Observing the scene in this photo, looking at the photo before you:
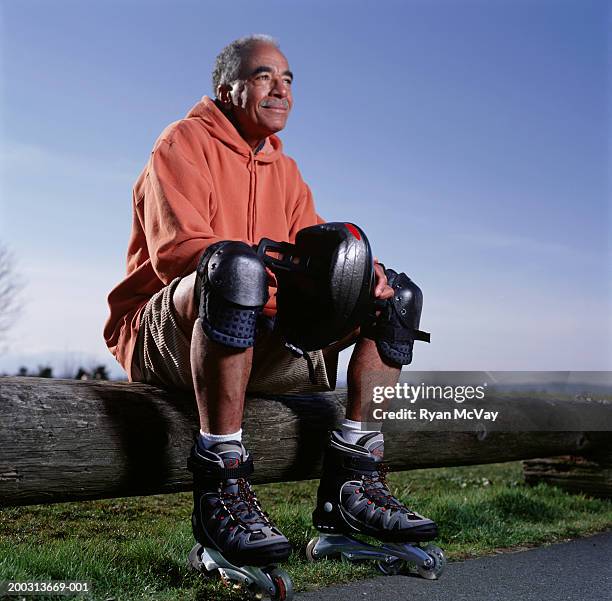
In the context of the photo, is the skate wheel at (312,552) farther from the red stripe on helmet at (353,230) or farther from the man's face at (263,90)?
the man's face at (263,90)

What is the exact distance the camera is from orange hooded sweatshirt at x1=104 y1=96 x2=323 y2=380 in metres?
2.22

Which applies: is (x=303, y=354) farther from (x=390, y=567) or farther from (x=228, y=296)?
(x=390, y=567)

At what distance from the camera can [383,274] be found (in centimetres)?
235

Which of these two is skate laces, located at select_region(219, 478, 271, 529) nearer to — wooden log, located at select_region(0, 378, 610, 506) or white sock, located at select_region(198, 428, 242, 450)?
white sock, located at select_region(198, 428, 242, 450)

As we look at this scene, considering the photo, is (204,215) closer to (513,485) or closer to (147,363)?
(147,363)

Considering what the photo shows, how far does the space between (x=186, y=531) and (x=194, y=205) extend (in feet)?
4.03

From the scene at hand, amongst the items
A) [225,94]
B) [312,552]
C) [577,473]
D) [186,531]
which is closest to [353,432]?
[312,552]

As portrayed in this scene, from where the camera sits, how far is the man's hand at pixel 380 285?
2329 millimetres

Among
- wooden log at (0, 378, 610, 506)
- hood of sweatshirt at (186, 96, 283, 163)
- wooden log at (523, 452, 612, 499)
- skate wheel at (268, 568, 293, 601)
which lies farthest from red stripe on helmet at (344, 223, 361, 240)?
wooden log at (523, 452, 612, 499)

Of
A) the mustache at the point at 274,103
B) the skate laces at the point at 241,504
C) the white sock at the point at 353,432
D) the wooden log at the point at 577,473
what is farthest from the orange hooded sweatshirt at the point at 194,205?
the wooden log at the point at 577,473

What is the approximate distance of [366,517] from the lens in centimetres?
231

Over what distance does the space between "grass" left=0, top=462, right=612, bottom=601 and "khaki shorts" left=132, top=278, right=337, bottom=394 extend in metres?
0.57

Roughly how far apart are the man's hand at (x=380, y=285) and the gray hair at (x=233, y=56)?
81 centimetres

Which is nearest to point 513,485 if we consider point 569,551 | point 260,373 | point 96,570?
point 569,551
